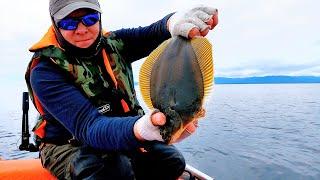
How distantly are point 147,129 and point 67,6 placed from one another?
→ 1839mm

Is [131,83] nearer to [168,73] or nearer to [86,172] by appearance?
[86,172]

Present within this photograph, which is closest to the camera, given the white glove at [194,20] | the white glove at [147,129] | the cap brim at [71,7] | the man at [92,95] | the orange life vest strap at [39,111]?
the white glove at [147,129]

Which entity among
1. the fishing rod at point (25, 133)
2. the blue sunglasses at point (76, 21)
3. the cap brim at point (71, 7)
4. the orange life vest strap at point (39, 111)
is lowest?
the fishing rod at point (25, 133)

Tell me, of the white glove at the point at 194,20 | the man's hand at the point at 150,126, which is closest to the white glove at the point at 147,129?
the man's hand at the point at 150,126

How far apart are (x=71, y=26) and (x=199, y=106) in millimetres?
2095

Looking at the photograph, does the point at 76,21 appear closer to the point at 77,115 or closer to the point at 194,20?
the point at 77,115

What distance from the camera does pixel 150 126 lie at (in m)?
2.66

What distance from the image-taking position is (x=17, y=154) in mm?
21703

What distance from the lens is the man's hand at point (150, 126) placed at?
8.08 feet

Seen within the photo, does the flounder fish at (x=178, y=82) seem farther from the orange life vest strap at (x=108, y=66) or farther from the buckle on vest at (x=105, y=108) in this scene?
the orange life vest strap at (x=108, y=66)

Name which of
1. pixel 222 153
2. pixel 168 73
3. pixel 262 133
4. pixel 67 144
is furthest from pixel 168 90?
pixel 262 133

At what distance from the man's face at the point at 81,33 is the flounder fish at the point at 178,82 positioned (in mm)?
1584

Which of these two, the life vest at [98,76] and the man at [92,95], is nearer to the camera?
the man at [92,95]

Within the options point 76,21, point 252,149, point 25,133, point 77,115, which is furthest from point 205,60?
point 252,149
